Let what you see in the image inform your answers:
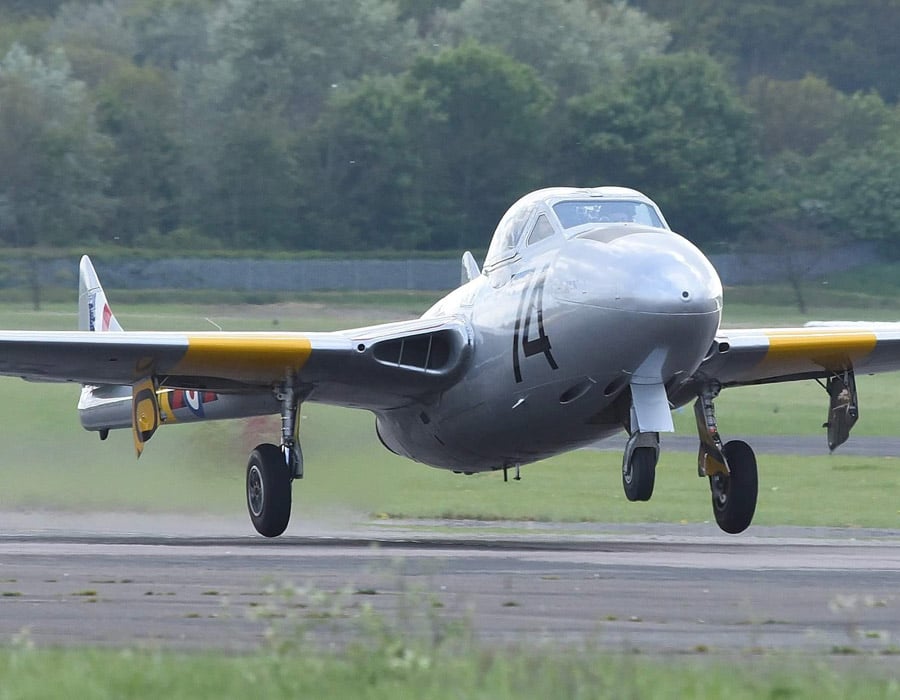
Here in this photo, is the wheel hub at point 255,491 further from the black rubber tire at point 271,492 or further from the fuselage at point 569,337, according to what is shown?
the fuselage at point 569,337

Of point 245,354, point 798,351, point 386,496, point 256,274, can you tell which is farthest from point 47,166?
point 798,351

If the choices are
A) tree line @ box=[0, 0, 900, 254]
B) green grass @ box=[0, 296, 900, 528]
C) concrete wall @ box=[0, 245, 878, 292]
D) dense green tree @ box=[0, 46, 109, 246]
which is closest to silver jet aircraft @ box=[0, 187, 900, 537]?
green grass @ box=[0, 296, 900, 528]

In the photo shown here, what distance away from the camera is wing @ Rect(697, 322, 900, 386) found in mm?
20078

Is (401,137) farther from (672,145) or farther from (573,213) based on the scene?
(573,213)

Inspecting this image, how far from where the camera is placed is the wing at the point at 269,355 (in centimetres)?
1900

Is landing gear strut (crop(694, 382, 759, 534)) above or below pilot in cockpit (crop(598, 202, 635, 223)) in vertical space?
below

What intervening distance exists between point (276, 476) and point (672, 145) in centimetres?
5148

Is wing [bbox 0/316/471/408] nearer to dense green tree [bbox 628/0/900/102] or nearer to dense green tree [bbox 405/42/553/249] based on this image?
dense green tree [bbox 405/42/553/249]

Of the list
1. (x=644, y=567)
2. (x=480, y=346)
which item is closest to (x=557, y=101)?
(x=480, y=346)

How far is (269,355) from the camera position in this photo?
19.3m

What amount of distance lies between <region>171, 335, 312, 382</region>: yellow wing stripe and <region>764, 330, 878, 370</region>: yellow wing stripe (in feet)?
17.6

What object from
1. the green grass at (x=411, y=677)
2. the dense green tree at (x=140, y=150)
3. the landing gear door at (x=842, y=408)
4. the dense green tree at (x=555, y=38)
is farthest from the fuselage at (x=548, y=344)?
the dense green tree at (x=555, y=38)

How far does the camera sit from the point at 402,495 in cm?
2861

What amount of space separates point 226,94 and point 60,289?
756 inches
